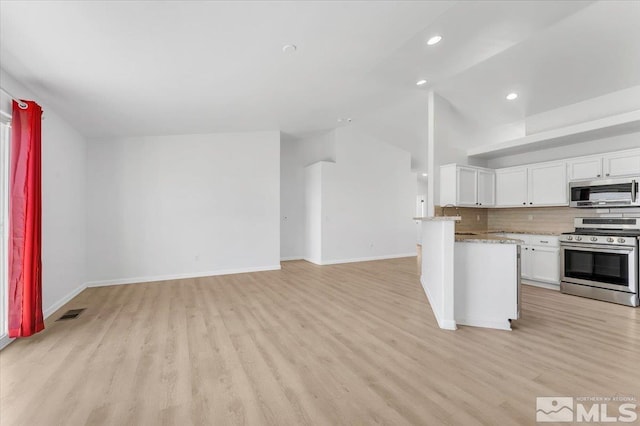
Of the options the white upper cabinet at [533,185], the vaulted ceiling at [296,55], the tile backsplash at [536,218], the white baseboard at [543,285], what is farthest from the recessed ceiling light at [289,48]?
the white baseboard at [543,285]

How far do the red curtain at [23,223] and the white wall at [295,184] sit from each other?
17.0 feet

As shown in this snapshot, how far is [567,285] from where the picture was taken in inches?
172

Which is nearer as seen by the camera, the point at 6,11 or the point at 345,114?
the point at 6,11

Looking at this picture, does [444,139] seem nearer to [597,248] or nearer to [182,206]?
[597,248]

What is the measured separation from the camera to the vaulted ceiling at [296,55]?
7.58 ft

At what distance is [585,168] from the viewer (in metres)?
4.48

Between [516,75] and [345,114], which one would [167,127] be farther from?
[516,75]

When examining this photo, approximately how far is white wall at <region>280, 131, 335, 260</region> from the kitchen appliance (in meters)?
5.19

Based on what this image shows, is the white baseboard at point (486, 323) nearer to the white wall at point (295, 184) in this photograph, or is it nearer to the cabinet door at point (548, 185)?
the cabinet door at point (548, 185)

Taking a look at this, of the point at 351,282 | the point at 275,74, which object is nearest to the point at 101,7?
the point at 275,74

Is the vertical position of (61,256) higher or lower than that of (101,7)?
lower

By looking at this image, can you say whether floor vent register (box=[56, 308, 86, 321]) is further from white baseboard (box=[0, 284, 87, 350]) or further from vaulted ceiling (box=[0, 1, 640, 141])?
vaulted ceiling (box=[0, 1, 640, 141])

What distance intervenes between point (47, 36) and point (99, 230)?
3882 mm

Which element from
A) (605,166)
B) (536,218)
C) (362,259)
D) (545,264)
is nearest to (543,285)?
(545,264)
